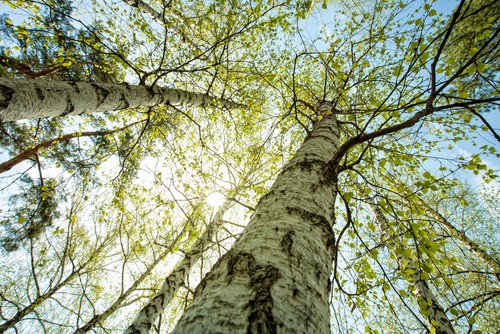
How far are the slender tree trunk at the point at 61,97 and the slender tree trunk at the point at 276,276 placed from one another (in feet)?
6.92

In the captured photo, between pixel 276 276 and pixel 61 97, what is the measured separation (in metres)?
2.52

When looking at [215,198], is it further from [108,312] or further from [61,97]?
[108,312]

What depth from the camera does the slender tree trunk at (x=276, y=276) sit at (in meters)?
0.60

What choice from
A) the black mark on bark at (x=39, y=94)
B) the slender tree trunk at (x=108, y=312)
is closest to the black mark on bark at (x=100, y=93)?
the black mark on bark at (x=39, y=94)

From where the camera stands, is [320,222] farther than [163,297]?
No

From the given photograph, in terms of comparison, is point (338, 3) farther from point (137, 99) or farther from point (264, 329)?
point (264, 329)

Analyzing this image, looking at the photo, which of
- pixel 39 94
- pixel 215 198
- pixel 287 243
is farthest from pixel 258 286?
pixel 215 198

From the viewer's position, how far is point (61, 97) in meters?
2.09

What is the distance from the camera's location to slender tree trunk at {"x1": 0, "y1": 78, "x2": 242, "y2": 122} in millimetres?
1744

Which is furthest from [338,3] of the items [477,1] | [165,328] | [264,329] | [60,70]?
[165,328]

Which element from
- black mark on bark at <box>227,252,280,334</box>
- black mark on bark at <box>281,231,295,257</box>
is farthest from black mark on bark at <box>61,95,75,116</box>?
black mark on bark at <box>281,231,295,257</box>

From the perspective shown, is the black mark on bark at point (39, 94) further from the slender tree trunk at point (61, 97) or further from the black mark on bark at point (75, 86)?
the black mark on bark at point (75, 86)

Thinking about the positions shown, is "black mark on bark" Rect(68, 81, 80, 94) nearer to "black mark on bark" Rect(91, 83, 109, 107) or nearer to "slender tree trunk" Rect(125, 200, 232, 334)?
"black mark on bark" Rect(91, 83, 109, 107)

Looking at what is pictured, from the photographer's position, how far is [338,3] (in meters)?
6.43
